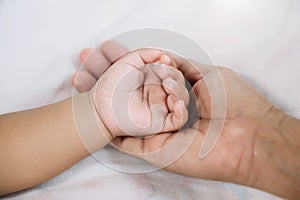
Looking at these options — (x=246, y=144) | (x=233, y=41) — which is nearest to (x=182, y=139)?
(x=246, y=144)

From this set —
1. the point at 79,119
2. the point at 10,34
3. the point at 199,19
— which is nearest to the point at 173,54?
the point at 199,19

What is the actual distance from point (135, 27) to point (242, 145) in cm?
36

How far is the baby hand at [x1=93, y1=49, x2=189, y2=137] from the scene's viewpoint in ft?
2.41

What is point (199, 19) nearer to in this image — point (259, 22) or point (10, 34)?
point (259, 22)

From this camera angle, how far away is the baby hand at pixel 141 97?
2.41 ft

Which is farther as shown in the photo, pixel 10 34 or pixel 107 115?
pixel 10 34

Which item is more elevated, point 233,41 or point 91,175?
point 233,41

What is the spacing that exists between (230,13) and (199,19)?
68mm

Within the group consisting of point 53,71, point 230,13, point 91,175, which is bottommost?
point 91,175

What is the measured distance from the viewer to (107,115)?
73 centimetres

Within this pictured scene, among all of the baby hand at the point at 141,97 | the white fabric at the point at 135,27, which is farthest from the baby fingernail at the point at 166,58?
the white fabric at the point at 135,27

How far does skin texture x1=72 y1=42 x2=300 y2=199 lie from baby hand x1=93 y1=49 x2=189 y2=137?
3 centimetres

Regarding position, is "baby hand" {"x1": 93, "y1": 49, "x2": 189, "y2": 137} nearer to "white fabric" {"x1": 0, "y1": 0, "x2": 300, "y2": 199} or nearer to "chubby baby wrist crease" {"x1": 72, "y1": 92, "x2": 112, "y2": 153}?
"chubby baby wrist crease" {"x1": 72, "y1": 92, "x2": 112, "y2": 153}

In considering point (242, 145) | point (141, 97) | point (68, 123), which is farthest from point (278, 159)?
point (68, 123)
